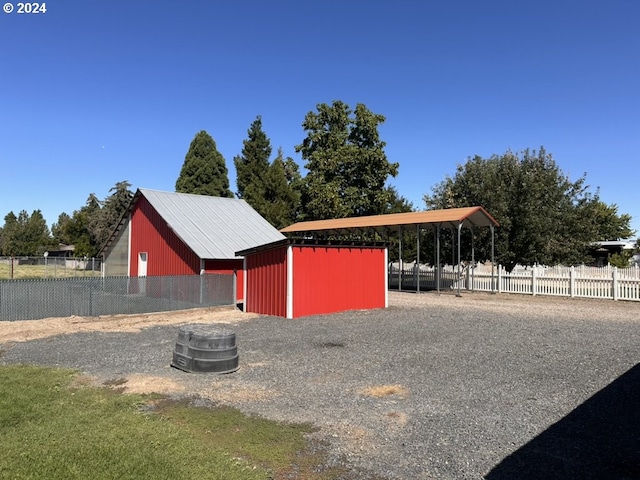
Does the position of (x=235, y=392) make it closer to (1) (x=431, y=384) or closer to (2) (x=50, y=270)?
(1) (x=431, y=384)

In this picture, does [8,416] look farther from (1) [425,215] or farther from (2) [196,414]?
(1) [425,215]

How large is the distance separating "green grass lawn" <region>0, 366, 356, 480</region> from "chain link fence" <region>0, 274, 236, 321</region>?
953 centimetres

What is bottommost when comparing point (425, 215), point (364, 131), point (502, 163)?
point (425, 215)

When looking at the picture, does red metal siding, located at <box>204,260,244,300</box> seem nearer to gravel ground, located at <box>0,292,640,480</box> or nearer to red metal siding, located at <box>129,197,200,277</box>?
red metal siding, located at <box>129,197,200,277</box>

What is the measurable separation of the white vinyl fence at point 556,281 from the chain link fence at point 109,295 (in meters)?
11.5

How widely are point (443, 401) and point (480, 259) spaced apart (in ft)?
88.4

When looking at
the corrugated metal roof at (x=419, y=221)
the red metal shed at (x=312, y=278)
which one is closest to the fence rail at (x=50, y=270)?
the corrugated metal roof at (x=419, y=221)

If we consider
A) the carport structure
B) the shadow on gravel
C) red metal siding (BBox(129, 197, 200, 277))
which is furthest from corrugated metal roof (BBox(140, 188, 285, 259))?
the shadow on gravel

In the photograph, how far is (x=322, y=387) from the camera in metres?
7.45

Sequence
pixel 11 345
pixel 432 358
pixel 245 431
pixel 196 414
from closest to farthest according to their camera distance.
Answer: pixel 245 431, pixel 196 414, pixel 432 358, pixel 11 345

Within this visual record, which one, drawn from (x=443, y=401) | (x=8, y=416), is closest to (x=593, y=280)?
(x=443, y=401)

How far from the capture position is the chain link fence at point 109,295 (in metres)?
15.0

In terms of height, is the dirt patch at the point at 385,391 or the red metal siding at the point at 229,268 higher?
the red metal siding at the point at 229,268

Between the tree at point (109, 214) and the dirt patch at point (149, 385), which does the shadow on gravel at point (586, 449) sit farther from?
the tree at point (109, 214)
